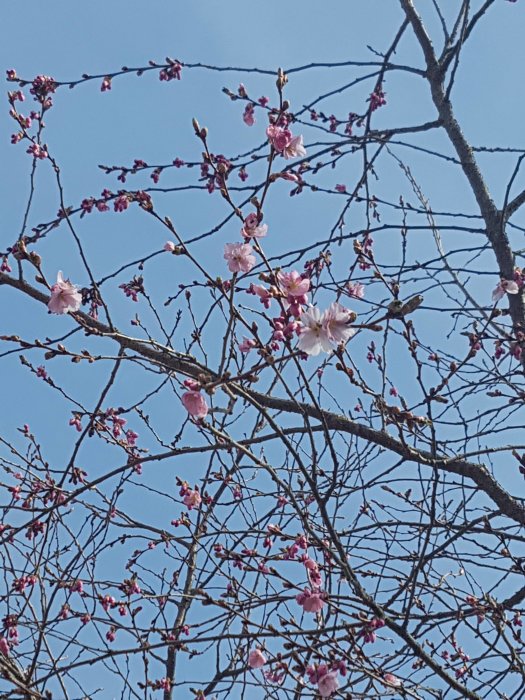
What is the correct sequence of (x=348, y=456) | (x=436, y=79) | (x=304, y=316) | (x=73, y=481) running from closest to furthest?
(x=304, y=316) → (x=73, y=481) → (x=348, y=456) → (x=436, y=79)

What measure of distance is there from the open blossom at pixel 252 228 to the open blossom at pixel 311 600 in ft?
4.23

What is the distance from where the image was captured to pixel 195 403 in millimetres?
1910

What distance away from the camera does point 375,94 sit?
4.77 metres

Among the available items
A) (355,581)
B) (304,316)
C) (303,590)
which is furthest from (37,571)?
(304,316)

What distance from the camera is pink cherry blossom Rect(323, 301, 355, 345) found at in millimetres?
1947

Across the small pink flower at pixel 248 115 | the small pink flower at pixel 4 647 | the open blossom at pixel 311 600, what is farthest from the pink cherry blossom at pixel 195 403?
the small pink flower at pixel 248 115

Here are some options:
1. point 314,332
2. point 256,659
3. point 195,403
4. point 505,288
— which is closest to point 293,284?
point 314,332

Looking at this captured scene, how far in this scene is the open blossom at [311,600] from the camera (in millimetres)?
2334

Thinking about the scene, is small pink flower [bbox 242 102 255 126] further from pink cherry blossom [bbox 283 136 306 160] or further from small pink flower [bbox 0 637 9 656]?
small pink flower [bbox 0 637 9 656]

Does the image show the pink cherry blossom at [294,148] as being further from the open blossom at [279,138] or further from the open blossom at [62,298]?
the open blossom at [62,298]

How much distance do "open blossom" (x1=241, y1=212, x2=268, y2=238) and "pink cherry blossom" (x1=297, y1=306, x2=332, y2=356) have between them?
0.30 m

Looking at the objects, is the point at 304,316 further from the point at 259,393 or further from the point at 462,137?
the point at 462,137

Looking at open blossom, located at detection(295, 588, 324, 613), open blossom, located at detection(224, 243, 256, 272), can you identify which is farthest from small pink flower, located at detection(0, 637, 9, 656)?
open blossom, located at detection(224, 243, 256, 272)

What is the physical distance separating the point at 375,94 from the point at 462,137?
901 millimetres
